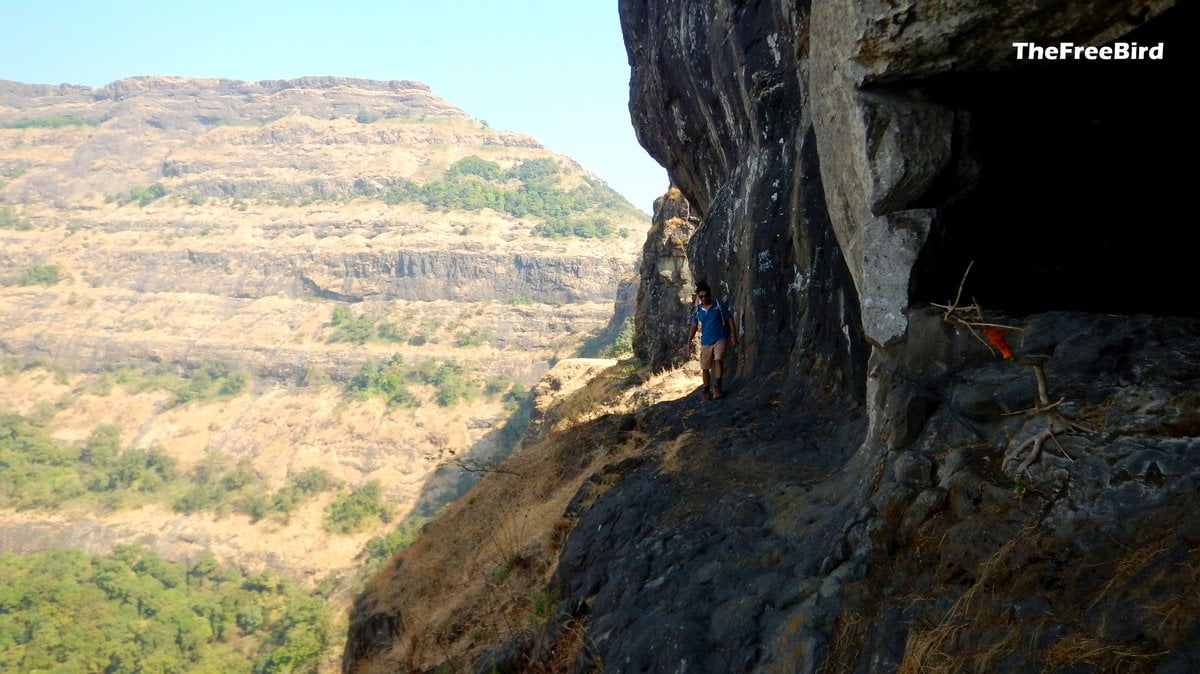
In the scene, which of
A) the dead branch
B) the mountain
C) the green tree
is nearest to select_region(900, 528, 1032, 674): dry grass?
the dead branch

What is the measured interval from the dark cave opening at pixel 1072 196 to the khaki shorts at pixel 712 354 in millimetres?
4657

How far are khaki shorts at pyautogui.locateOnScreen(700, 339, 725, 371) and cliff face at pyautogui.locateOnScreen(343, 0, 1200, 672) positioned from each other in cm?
178

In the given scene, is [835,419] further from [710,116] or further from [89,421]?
[89,421]

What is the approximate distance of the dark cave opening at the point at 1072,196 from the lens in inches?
188

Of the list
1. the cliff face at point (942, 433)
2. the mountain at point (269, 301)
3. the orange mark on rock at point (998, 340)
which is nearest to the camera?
the cliff face at point (942, 433)

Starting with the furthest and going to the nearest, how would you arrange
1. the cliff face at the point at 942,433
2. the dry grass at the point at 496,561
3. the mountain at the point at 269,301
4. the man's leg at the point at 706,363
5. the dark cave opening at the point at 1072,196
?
1. the mountain at the point at 269,301
2. the man's leg at the point at 706,363
3. the dry grass at the point at 496,561
4. the dark cave opening at the point at 1072,196
5. the cliff face at the point at 942,433

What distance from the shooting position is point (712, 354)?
33.7 ft

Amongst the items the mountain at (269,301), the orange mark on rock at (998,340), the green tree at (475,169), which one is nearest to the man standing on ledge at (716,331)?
the orange mark on rock at (998,340)

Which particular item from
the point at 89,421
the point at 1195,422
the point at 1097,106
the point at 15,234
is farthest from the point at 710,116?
the point at 15,234

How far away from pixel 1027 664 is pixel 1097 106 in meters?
3.54

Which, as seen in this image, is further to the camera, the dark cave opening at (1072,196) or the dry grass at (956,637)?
the dark cave opening at (1072,196)

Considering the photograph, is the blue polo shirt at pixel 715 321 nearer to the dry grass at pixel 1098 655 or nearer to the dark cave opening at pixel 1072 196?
the dark cave opening at pixel 1072 196

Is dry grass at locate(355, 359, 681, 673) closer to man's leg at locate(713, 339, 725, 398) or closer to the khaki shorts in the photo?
man's leg at locate(713, 339, 725, 398)

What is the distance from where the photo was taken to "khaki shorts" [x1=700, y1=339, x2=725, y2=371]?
1012cm
